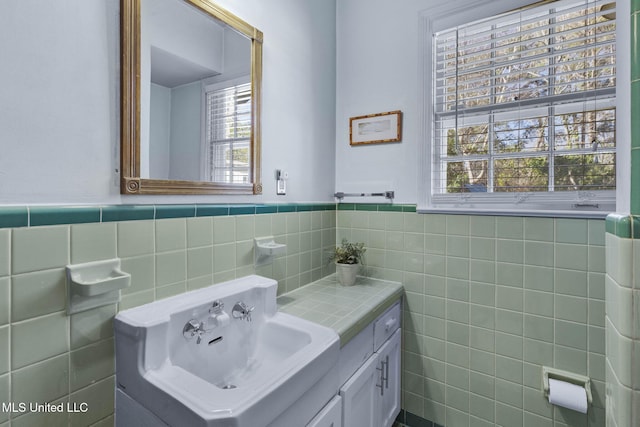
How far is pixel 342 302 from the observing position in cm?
143

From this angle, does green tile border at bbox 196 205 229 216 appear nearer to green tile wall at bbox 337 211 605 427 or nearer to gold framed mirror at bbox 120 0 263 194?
gold framed mirror at bbox 120 0 263 194

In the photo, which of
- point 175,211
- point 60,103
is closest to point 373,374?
point 175,211

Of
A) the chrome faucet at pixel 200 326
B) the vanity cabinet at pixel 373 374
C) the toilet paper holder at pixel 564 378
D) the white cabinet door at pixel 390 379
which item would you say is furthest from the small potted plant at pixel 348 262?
the toilet paper holder at pixel 564 378

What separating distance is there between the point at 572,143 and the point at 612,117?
0.17 meters

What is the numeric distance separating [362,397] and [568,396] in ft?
2.86

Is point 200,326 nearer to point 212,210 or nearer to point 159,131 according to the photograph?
point 212,210

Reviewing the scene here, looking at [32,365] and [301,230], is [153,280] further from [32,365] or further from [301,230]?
[301,230]

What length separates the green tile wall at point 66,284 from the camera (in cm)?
73

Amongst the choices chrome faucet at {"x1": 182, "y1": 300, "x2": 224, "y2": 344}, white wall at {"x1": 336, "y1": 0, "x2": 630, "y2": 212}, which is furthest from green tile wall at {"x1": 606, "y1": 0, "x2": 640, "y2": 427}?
chrome faucet at {"x1": 182, "y1": 300, "x2": 224, "y2": 344}

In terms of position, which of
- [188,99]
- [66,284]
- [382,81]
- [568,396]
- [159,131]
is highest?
[382,81]

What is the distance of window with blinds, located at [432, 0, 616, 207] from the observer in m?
1.36

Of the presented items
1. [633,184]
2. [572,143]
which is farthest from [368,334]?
[572,143]

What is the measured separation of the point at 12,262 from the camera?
2.38 feet

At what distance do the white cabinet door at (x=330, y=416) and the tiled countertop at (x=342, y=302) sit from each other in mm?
194
